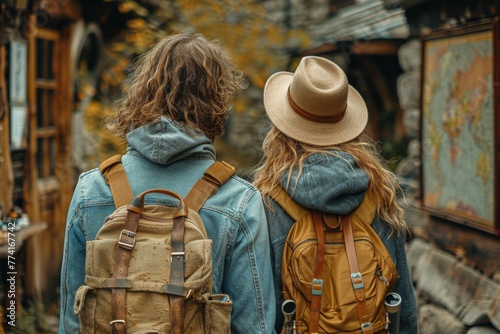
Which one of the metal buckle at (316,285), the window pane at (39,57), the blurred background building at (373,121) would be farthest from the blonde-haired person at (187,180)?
the window pane at (39,57)

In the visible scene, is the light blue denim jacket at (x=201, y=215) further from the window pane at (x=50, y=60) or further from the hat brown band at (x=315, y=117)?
the window pane at (x=50, y=60)

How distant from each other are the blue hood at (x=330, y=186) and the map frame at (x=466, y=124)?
6.95ft

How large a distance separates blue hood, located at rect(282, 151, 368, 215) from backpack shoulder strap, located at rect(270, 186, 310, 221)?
1.1 inches

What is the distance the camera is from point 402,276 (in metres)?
2.82

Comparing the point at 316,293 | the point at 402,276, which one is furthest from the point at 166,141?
the point at 402,276

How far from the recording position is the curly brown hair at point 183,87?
232 cm

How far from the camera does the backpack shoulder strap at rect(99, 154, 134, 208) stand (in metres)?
2.25

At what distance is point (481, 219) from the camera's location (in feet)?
15.7

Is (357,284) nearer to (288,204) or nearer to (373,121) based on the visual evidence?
(288,204)

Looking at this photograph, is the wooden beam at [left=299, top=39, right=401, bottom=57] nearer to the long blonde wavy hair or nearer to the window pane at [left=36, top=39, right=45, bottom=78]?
the window pane at [left=36, top=39, right=45, bottom=78]

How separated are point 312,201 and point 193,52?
2.21ft

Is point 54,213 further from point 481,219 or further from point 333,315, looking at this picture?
point 333,315

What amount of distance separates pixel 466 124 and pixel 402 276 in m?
2.51

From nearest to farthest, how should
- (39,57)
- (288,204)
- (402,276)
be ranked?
1. (288,204)
2. (402,276)
3. (39,57)
